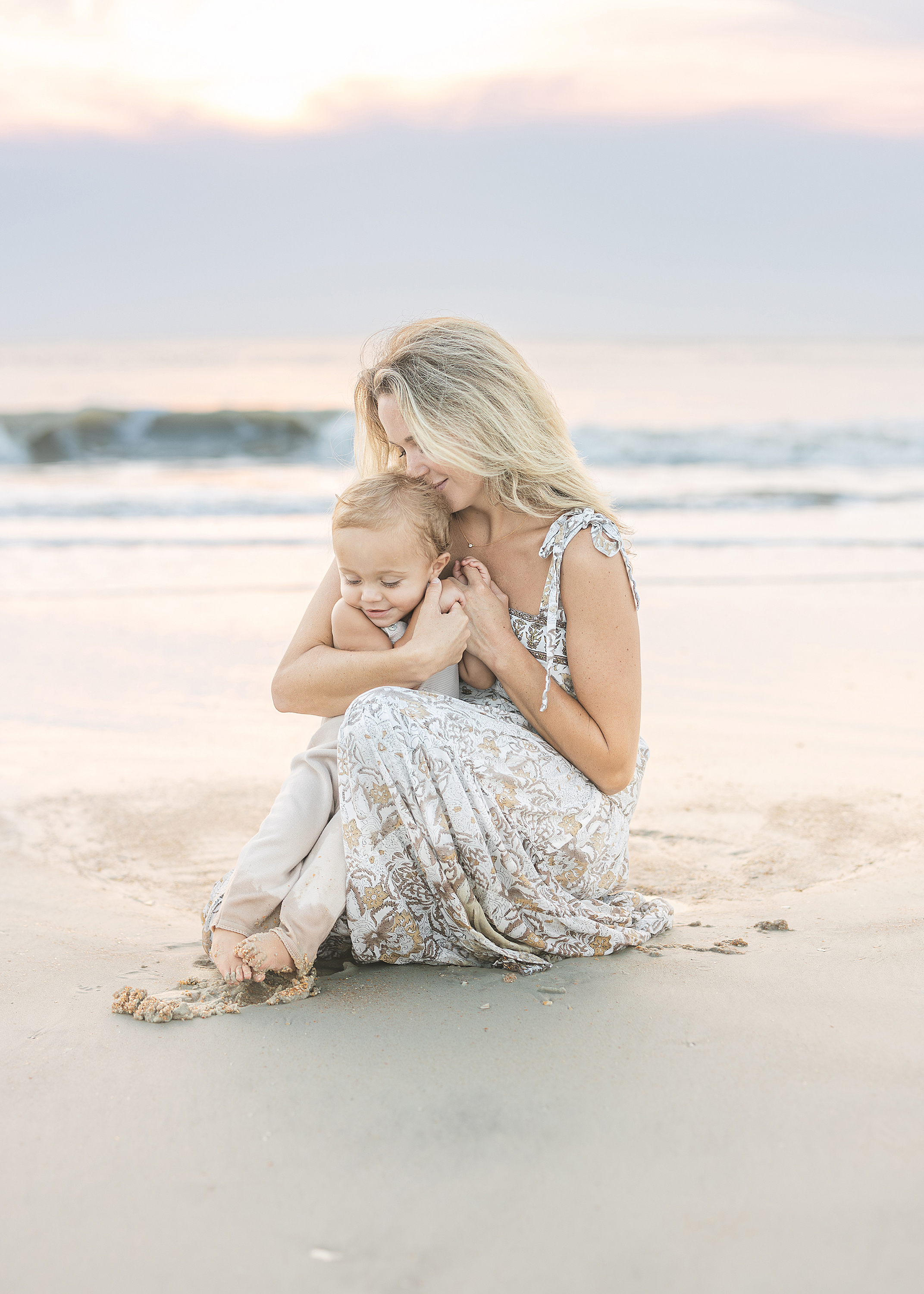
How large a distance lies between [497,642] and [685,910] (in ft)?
3.36

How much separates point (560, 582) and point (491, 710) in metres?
0.38

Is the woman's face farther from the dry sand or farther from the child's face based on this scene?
the dry sand

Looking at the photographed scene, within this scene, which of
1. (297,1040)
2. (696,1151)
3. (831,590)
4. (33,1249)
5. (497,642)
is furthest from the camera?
(831,590)

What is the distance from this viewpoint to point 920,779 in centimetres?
436

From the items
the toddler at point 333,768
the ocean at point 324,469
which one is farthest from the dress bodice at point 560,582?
the ocean at point 324,469

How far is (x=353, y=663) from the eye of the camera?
2.85 metres

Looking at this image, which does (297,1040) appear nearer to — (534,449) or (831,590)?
(534,449)

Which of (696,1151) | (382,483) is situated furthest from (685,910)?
(382,483)

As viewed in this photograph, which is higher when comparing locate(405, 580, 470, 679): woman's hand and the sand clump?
locate(405, 580, 470, 679): woman's hand

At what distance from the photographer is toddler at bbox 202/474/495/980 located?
8.49ft

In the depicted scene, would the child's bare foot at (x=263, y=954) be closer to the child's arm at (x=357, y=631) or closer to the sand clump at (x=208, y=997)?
the sand clump at (x=208, y=997)

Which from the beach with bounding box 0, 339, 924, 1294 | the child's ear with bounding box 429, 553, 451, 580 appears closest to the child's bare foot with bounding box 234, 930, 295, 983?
the beach with bounding box 0, 339, 924, 1294

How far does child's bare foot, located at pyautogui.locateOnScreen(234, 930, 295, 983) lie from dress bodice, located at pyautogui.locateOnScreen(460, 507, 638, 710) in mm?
850

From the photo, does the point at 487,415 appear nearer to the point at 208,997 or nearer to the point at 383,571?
the point at 383,571
